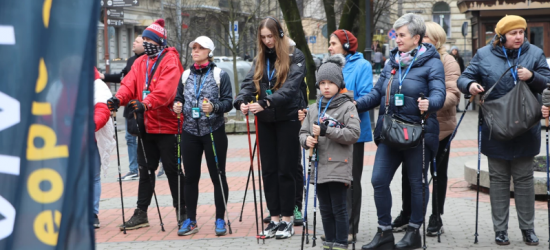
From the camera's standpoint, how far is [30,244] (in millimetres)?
1892

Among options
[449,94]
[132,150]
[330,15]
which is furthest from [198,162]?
[330,15]

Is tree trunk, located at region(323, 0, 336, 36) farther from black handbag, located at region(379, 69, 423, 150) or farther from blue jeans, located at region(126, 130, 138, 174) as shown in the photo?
black handbag, located at region(379, 69, 423, 150)

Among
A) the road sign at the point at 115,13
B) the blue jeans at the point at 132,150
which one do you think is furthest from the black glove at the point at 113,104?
the road sign at the point at 115,13

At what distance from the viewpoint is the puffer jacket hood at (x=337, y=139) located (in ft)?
17.3

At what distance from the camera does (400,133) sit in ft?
17.7

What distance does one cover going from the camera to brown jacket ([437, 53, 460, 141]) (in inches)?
240

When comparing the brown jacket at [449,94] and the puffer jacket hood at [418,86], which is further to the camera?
the brown jacket at [449,94]

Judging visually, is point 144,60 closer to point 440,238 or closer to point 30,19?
point 440,238

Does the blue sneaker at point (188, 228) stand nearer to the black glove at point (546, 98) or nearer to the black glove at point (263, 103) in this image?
the black glove at point (263, 103)

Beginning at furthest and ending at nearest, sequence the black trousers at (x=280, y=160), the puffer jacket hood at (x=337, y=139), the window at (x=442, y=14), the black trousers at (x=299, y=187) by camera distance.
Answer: the window at (x=442, y=14), the black trousers at (x=299, y=187), the black trousers at (x=280, y=160), the puffer jacket hood at (x=337, y=139)

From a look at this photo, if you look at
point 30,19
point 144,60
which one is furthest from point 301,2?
point 30,19

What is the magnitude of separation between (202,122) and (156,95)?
0.49m

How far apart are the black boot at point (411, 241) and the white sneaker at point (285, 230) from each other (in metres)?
1.11

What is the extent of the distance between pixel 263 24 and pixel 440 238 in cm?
250
